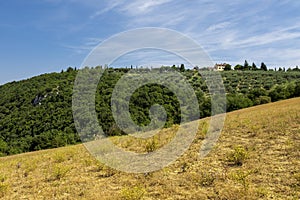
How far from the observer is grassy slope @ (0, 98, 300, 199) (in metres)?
6.71

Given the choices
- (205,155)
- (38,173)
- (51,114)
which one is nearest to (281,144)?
(205,155)

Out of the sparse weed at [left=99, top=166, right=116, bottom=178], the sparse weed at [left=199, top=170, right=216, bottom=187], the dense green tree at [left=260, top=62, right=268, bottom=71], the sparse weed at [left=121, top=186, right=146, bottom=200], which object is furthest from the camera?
the dense green tree at [left=260, top=62, right=268, bottom=71]

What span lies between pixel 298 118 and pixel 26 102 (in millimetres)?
80570

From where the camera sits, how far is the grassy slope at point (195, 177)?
6711 mm

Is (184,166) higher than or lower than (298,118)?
lower

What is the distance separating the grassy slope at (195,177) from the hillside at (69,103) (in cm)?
2860

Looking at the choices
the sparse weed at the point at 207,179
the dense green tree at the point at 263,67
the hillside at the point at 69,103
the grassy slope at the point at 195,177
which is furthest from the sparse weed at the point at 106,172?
the dense green tree at the point at 263,67

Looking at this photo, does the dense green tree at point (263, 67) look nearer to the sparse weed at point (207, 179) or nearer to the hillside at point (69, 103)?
the hillside at point (69, 103)

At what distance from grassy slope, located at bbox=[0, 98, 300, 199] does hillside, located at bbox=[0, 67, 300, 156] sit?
28.6 m

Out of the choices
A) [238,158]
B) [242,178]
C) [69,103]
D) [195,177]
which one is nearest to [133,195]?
[195,177]

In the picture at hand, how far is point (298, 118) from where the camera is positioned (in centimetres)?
1330

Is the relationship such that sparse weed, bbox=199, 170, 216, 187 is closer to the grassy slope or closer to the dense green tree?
the grassy slope

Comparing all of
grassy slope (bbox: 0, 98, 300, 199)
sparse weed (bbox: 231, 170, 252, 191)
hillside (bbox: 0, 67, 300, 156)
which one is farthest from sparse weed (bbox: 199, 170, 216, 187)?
hillside (bbox: 0, 67, 300, 156)

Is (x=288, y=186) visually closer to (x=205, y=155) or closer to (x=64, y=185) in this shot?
(x=205, y=155)
